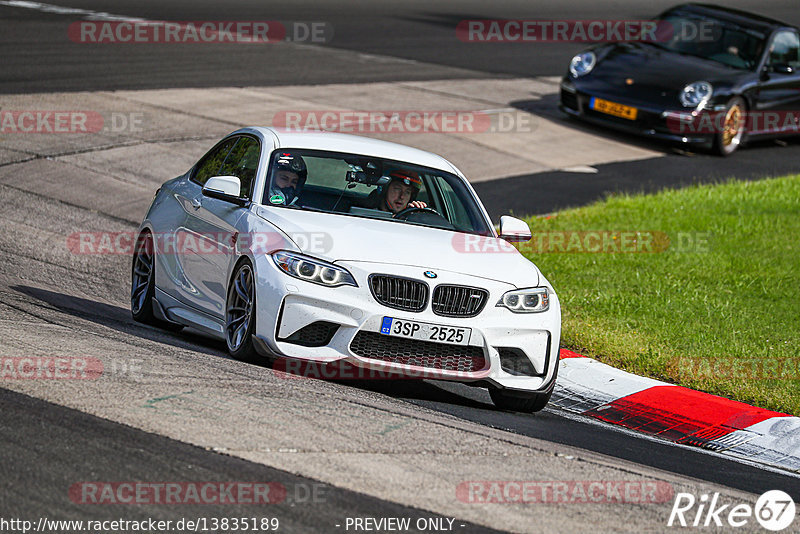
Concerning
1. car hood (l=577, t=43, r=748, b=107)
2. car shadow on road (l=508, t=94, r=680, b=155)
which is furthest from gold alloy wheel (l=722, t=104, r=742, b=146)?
car shadow on road (l=508, t=94, r=680, b=155)

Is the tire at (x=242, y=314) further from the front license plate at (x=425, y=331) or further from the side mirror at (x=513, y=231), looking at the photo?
the side mirror at (x=513, y=231)

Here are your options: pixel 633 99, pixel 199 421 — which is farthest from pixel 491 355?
pixel 633 99

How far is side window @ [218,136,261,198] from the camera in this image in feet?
27.3

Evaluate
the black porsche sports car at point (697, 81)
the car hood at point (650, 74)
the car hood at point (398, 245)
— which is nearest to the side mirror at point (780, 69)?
the black porsche sports car at point (697, 81)

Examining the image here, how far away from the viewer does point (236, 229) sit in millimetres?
7840

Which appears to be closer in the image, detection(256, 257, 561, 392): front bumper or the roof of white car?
detection(256, 257, 561, 392): front bumper

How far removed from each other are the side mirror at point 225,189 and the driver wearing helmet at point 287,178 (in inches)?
8.5

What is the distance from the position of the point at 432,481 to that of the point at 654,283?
6.41m

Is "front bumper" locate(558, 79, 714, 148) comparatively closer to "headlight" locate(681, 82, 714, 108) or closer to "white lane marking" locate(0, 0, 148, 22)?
"headlight" locate(681, 82, 714, 108)

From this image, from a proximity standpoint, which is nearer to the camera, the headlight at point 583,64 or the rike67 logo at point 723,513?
the rike67 logo at point 723,513

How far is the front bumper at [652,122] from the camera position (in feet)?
60.3

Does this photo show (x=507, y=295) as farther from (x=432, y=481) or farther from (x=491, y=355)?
(x=432, y=481)

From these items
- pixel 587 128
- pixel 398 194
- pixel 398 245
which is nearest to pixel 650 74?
pixel 587 128

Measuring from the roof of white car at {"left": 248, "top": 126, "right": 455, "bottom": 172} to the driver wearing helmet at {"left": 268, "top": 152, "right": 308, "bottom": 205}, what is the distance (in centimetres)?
15
